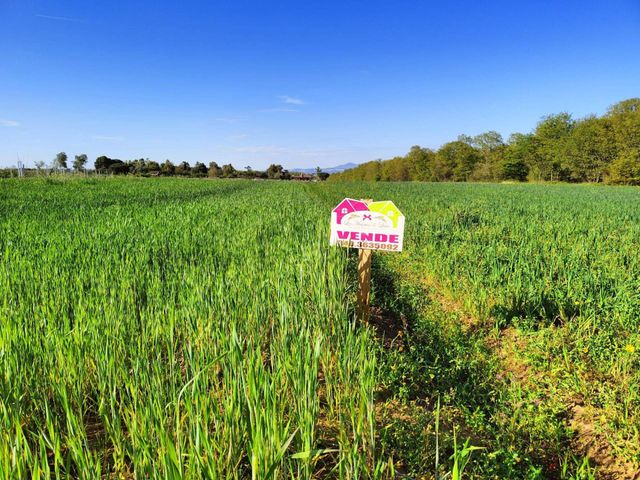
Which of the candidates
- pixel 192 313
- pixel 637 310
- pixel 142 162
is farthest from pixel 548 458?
pixel 142 162

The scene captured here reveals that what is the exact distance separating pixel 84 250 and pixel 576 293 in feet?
17.4

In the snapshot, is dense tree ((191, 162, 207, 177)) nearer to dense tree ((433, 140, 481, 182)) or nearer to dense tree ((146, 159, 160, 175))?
dense tree ((146, 159, 160, 175))

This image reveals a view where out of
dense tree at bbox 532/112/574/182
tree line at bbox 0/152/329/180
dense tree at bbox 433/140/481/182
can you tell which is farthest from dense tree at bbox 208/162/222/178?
dense tree at bbox 532/112/574/182

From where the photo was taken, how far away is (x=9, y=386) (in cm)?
160

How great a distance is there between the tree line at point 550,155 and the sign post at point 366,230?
53.2 meters

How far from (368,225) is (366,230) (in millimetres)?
48

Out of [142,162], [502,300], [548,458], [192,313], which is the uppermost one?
[142,162]

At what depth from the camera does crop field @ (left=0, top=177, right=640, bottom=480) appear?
141 centimetres

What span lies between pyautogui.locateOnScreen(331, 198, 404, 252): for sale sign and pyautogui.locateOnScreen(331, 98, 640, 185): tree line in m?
53.2

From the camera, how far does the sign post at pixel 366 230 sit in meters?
3.19

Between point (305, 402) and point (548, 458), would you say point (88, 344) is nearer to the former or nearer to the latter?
point (305, 402)

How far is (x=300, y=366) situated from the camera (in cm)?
161

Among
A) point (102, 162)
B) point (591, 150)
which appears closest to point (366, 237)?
point (591, 150)

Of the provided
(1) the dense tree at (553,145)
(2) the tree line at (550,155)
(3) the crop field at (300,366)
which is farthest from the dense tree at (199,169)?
(3) the crop field at (300,366)
